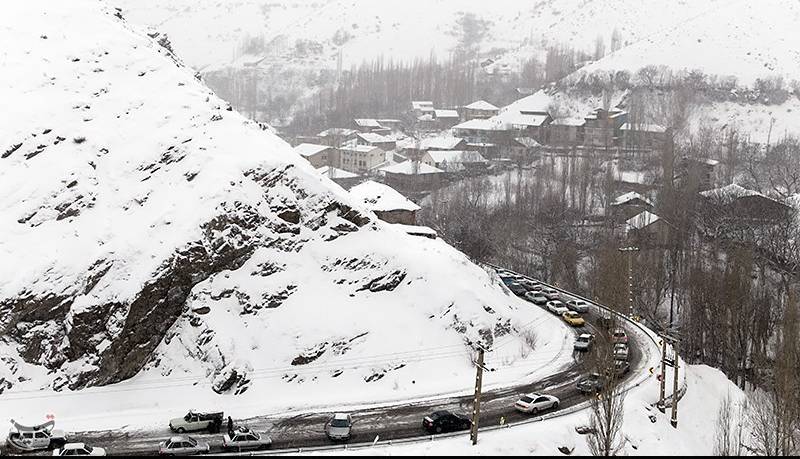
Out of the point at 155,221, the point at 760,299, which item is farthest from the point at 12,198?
the point at 760,299

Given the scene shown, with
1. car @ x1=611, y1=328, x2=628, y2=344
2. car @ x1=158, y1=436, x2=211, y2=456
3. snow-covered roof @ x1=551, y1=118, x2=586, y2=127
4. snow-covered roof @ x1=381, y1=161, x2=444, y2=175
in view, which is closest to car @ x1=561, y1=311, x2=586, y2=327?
car @ x1=611, y1=328, x2=628, y2=344

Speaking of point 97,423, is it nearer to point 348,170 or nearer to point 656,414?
point 656,414

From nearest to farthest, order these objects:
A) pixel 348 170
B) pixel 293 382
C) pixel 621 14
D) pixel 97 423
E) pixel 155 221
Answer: pixel 97 423 < pixel 293 382 < pixel 155 221 < pixel 348 170 < pixel 621 14

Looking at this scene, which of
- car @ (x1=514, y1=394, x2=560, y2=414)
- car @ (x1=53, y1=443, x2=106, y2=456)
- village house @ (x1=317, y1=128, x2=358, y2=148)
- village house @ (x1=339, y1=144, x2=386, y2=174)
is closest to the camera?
car @ (x1=53, y1=443, x2=106, y2=456)

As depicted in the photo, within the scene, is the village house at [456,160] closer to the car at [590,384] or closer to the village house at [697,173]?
the village house at [697,173]

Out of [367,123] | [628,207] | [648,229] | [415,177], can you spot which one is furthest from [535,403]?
[367,123]

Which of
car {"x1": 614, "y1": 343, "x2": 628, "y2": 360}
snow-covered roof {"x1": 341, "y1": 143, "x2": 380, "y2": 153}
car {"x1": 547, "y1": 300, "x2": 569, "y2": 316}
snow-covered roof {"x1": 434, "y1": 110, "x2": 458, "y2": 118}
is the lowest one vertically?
car {"x1": 547, "y1": 300, "x2": 569, "y2": 316}

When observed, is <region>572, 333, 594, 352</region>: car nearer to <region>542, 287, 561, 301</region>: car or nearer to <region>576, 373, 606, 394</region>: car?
<region>576, 373, 606, 394</region>: car
